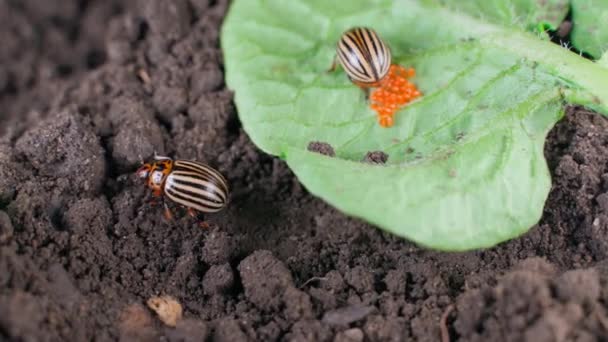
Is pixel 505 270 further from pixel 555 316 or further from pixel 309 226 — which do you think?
pixel 309 226

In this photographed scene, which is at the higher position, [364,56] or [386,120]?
[364,56]

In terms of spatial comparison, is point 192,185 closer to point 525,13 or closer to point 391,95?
point 391,95

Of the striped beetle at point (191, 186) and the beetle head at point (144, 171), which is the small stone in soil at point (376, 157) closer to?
the striped beetle at point (191, 186)

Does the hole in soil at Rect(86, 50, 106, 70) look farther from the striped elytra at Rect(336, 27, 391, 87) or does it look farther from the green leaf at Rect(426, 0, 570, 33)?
the green leaf at Rect(426, 0, 570, 33)

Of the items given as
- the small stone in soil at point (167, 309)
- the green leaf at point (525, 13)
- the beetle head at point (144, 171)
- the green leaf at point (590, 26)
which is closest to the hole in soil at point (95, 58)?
the beetle head at point (144, 171)

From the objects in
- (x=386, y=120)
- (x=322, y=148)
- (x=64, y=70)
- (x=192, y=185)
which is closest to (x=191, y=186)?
(x=192, y=185)

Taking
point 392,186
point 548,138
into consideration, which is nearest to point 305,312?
point 392,186

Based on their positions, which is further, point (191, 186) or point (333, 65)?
point (333, 65)
